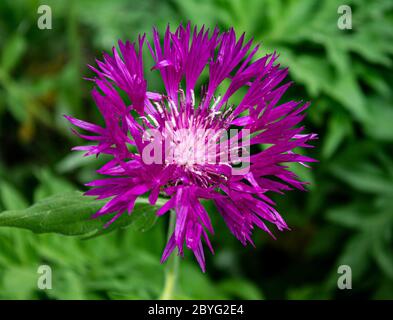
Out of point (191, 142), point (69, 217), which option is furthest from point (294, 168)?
point (69, 217)

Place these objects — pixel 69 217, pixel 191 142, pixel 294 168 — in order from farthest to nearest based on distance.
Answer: pixel 294 168, pixel 191 142, pixel 69 217

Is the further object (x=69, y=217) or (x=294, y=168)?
(x=294, y=168)

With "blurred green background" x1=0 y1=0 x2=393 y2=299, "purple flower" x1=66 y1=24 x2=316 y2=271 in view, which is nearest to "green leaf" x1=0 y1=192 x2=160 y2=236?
"purple flower" x1=66 y1=24 x2=316 y2=271

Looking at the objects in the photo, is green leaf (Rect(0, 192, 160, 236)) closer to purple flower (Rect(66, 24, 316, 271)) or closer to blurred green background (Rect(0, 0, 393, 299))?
purple flower (Rect(66, 24, 316, 271))

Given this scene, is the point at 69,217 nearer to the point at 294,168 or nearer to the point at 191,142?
the point at 191,142

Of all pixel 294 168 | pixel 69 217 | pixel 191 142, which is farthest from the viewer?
pixel 294 168

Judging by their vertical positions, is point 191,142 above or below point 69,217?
above
